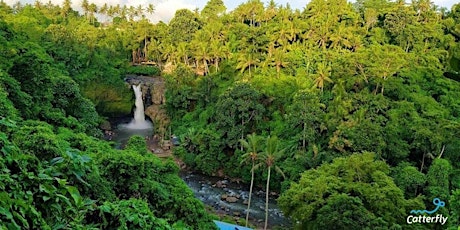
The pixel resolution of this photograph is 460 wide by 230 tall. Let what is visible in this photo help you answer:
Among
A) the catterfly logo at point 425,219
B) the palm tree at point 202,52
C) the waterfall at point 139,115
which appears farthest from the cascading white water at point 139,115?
the catterfly logo at point 425,219

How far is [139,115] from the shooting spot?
3716 cm

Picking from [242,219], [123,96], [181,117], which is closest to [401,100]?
[242,219]

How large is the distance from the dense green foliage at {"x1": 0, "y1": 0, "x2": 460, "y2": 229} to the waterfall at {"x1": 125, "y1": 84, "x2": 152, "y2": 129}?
3.28 feet

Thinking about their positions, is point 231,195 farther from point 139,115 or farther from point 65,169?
point 65,169

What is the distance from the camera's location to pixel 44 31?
112 ft

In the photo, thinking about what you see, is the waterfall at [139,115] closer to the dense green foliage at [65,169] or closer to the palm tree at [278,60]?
the dense green foliage at [65,169]

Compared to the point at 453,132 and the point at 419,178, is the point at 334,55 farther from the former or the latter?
the point at 419,178

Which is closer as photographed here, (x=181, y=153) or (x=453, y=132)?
(x=453, y=132)

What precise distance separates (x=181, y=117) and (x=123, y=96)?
6.52 m

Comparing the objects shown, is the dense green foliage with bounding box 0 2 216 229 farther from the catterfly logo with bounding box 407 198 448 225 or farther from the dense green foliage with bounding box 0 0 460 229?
the catterfly logo with bounding box 407 198 448 225

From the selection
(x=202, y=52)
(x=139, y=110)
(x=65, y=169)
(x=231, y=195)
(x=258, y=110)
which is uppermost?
(x=202, y=52)

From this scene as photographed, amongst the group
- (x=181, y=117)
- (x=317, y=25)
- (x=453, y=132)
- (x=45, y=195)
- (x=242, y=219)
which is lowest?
(x=242, y=219)

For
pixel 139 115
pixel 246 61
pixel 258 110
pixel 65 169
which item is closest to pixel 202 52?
pixel 246 61

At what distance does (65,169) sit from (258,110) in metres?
21.8
